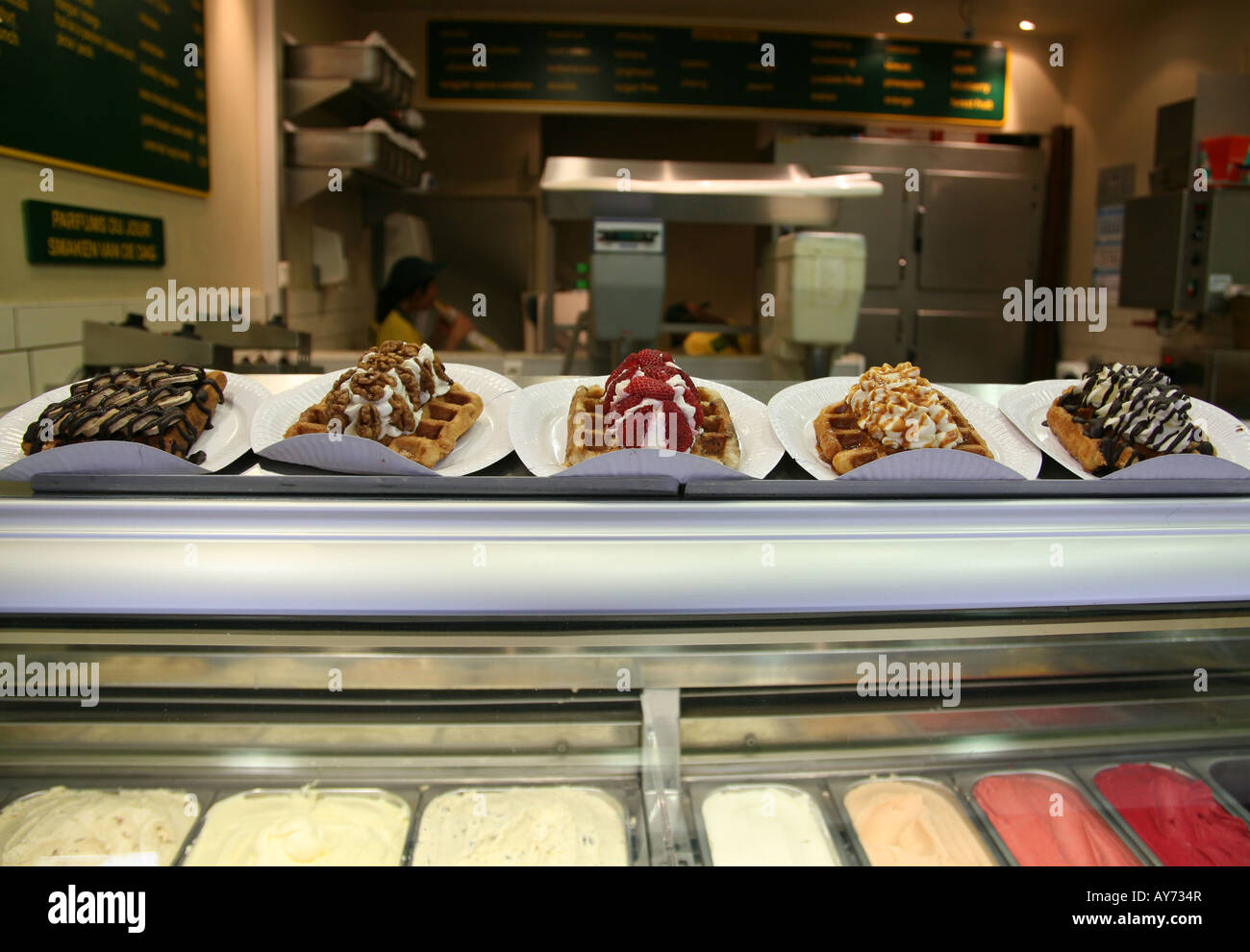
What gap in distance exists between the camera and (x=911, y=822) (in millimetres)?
1175

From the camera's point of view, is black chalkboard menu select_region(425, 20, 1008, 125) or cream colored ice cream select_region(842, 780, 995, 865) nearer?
cream colored ice cream select_region(842, 780, 995, 865)

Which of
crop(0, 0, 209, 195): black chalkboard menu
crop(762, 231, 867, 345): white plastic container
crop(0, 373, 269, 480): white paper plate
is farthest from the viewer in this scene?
crop(762, 231, 867, 345): white plastic container

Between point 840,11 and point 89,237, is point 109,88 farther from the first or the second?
point 840,11

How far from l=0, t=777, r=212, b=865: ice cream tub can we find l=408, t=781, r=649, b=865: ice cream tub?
1.02ft

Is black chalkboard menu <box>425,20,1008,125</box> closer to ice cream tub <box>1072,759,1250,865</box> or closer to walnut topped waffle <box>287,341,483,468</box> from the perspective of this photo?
walnut topped waffle <box>287,341,483,468</box>

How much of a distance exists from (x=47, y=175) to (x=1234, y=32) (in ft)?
20.0

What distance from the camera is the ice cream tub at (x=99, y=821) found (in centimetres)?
104

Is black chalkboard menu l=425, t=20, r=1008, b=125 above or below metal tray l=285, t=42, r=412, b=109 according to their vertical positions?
above

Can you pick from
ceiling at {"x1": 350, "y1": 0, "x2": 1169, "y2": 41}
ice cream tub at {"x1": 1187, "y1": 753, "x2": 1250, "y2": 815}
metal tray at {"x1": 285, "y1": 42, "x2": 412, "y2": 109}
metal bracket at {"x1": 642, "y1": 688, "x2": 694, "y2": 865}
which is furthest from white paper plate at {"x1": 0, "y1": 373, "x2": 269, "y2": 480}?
ceiling at {"x1": 350, "y1": 0, "x2": 1169, "y2": 41}

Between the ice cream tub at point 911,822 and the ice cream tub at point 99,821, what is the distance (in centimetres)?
89

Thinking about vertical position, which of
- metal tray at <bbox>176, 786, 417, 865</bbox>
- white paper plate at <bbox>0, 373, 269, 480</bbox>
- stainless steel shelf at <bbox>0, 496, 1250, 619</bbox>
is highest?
white paper plate at <bbox>0, 373, 269, 480</bbox>

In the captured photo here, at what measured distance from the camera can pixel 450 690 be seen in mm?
1133

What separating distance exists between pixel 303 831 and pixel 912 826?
2.70 feet

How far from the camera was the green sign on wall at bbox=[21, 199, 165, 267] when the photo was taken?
2424 mm
